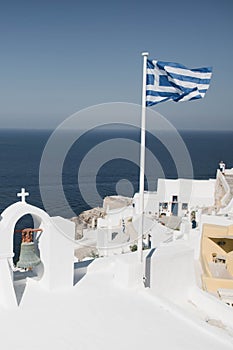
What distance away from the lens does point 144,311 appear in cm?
688

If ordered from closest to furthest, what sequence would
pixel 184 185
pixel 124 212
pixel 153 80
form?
pixel 153 80
pixel 124 212
pixel 184 185

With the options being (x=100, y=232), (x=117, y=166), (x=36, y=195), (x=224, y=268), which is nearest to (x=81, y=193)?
(x=36, y=195)

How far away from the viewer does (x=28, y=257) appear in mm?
7191

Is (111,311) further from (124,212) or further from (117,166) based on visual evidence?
(117,166)

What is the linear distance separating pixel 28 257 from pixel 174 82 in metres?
4.04

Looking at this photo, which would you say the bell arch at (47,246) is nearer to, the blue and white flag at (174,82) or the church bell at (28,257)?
the church bell at (28,257)

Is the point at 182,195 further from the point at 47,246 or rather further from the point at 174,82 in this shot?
the point at 47,246

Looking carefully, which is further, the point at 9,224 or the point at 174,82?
the point at 174,82

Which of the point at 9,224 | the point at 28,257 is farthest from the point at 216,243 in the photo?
the point at 9,224

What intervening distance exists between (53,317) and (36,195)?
134ft

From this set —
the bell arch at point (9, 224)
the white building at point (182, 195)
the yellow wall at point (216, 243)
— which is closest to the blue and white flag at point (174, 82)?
the bell arch at point (9, 224)

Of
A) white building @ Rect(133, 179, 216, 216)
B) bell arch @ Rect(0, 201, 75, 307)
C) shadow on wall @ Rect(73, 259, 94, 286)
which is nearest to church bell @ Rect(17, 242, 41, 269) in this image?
bell arch @ Rect(0, 201, 75, 307)

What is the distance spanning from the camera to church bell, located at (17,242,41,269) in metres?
7.14

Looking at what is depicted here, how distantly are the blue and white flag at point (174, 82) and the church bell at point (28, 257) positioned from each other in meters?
3.34
